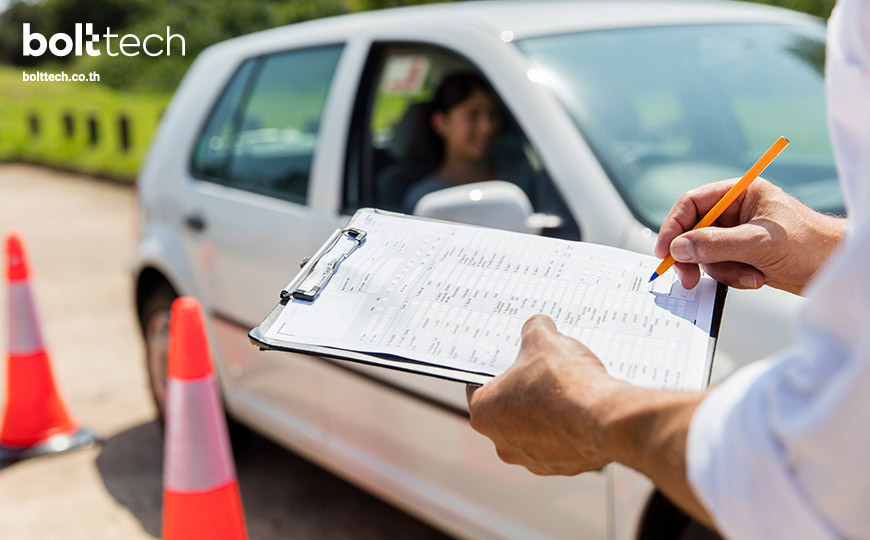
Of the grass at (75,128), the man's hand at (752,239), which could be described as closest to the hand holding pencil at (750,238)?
the man's hand at (752,239)

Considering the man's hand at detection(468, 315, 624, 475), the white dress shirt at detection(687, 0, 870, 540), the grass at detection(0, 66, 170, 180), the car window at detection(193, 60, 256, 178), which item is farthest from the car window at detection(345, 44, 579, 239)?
the grass at detection(0, 66, 170, 180)

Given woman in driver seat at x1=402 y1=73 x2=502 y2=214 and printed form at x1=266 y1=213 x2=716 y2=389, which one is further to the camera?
woman in driver seat at x1=402 y1=73 x2=502 y2=214

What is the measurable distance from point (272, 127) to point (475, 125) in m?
0.86

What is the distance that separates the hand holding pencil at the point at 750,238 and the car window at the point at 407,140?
3.15ft

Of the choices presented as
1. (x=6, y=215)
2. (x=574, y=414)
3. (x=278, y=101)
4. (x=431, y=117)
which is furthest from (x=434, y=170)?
(x=6, y=215)

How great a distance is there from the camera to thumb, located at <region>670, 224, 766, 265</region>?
1237 millimetres

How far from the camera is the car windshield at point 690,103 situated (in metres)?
2.40

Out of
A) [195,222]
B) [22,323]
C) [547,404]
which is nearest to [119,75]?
[22,323]

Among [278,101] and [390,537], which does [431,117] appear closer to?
[278,101]

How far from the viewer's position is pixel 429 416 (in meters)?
2.46

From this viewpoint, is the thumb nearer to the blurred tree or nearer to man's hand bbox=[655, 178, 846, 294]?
man's hand bbox=[655, 178, 846, 294]

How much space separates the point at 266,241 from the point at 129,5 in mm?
35883

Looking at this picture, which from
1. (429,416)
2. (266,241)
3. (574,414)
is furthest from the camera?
(266,241)

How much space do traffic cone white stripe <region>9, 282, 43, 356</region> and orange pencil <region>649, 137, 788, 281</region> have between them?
3.14 m
